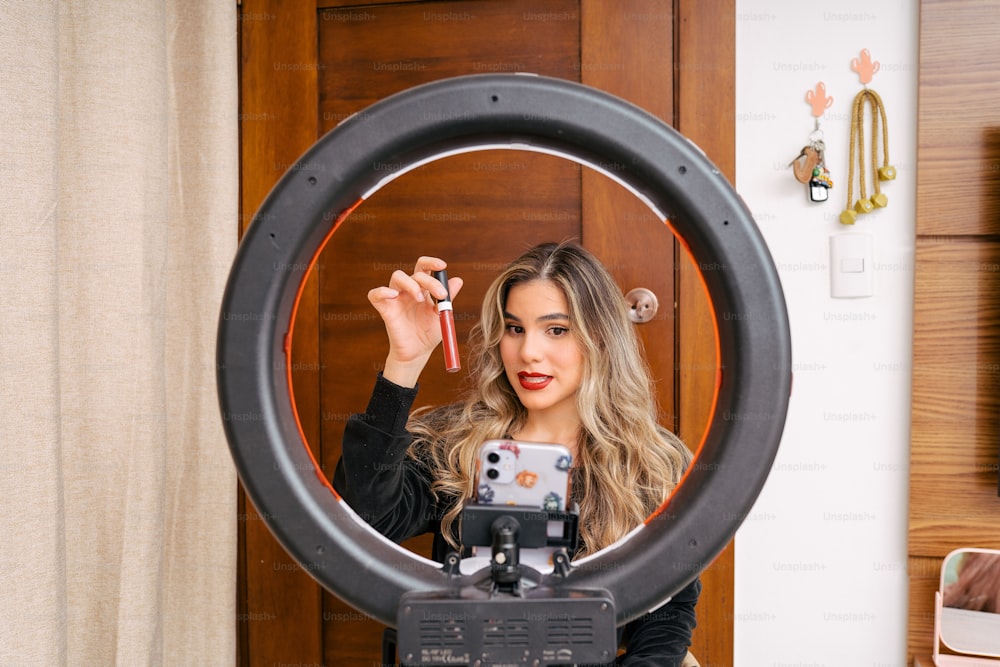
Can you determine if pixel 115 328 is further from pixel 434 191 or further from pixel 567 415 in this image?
pixel 567 415

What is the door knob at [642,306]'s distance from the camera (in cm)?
136

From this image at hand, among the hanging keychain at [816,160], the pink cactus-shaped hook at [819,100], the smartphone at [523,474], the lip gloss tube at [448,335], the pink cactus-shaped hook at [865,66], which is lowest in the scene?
the smartphone at [523,474]

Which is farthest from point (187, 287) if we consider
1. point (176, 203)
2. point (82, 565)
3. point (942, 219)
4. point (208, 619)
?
point (942, 219)

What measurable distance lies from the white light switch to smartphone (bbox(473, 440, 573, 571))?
1.06 m

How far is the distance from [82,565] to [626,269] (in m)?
1.07

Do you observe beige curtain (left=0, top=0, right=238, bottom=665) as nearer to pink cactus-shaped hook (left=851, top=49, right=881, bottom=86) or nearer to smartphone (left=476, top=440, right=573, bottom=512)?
smartphone (left=476, top=440, right=573, bottom=512)

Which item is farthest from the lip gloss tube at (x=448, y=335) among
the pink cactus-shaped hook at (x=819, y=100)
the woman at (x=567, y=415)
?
the pink cactus-shaped hook at (x=819, y=100)

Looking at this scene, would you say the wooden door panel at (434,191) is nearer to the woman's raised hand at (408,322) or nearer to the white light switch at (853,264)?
the white light switch at (853,264)

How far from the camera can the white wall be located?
1306 mm

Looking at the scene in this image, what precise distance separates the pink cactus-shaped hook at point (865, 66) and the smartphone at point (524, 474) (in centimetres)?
119

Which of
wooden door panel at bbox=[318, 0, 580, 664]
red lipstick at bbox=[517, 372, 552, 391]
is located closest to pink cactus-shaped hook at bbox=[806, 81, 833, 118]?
wooden door panel at bbox=[318, 0, 580, 664]

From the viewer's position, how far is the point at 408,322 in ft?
2.36

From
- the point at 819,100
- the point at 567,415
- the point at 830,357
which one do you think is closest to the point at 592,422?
the point at 567,415

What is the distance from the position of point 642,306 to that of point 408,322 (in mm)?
746
